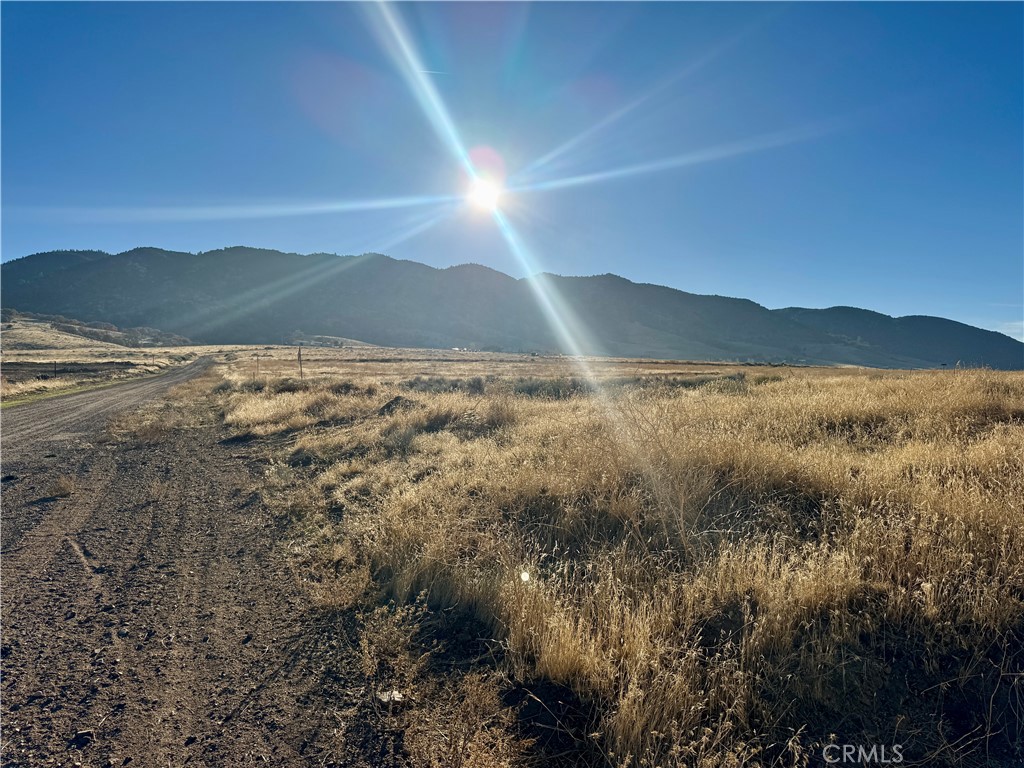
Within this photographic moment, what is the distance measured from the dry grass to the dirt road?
803 millimetres

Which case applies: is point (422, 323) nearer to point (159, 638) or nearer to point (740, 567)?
point (159, 638)

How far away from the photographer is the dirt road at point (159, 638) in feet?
9.01

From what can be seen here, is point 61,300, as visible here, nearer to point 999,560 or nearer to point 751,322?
point 999,560

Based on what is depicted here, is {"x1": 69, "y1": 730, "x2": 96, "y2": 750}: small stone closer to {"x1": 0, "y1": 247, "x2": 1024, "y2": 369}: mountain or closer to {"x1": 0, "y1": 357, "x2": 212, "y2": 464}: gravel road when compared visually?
{"x1": 0, "y1": 357, "x2": 212, "y2": 464}: gravel road

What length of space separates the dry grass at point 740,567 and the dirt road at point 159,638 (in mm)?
803

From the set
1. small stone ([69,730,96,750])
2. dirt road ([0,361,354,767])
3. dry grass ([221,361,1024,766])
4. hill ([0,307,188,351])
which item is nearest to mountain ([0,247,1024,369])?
hill ([0,307,188,351])

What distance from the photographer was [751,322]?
198750 millimetres

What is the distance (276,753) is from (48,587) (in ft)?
12.6

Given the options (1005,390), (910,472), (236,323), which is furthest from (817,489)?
(236,323)

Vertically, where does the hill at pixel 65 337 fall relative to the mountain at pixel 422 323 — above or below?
below

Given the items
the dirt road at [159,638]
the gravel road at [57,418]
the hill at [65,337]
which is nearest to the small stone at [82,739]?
the dirt road at [159,638]

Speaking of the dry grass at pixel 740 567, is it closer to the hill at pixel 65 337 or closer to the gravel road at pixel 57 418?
the gravel road at pixel 57 418

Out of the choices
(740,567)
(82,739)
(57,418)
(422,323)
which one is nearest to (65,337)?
(57,418)

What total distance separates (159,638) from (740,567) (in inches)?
188
